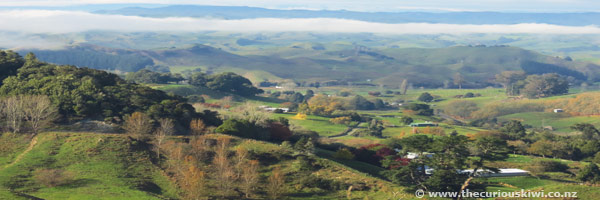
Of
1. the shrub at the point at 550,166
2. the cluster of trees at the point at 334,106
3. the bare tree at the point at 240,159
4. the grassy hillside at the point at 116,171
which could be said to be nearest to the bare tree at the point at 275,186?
the grassy hillside at the point at 116,171

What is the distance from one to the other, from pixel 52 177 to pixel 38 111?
1736cm

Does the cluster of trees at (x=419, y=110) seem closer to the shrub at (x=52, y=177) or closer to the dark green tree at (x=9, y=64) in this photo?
the dark green tree at (x=9, y=64)

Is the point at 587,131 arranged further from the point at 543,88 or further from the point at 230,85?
the point at 543,88

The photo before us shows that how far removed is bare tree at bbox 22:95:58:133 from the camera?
206 ft

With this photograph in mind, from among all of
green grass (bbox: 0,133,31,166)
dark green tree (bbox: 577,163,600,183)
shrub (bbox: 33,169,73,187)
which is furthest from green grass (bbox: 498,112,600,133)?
shrub (bbox: 33,169,73,187)

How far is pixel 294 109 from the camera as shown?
135875 millimetres

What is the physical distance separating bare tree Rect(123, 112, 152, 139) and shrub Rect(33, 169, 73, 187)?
37.3ft

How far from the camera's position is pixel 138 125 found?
62750mm

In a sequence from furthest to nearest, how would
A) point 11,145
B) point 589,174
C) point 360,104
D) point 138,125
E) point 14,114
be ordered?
point 360,104 → point 138,125 → point 14,114 → point 589,174 → point 11,145

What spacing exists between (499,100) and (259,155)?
144292mm

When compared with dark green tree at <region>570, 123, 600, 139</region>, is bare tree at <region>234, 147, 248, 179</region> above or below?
above

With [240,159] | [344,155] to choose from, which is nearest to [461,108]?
[344,155]

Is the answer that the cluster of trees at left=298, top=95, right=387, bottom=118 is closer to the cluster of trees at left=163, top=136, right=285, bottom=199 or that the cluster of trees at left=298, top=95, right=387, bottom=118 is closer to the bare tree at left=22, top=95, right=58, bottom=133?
the bare tree at left=22, top=95, right=58, bottom=133

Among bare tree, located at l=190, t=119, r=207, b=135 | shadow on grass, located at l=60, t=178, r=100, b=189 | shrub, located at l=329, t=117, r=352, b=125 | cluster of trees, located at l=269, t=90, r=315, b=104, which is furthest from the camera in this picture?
cluster of trees, located at l=269, t=90, r=315, b=104
